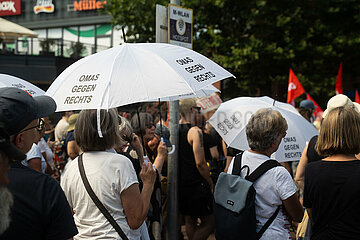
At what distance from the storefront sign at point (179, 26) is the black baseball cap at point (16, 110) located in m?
2.91

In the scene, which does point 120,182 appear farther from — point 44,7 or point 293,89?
point 44,7

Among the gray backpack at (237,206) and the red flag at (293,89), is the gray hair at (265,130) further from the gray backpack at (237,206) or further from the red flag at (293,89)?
the red flag at (293,89)

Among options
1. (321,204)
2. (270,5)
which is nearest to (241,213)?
(321,204)

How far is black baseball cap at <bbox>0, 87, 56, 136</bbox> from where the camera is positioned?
1801mm

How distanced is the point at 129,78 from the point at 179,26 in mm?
1915

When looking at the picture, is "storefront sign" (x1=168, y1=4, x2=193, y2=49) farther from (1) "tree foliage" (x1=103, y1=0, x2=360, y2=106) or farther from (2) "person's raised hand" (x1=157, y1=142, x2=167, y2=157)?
(1) "tree foliage" (x1=103, y1=0, x2=360, y2=106)

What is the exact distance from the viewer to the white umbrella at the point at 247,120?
14.1 ft

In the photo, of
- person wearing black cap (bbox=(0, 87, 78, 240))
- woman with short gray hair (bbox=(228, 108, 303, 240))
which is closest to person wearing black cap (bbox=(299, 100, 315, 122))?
woman with short gray hair (bbox=(228, 108, 303, 240))

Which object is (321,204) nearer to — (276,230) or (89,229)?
(276,230)

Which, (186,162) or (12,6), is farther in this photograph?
(12,6)

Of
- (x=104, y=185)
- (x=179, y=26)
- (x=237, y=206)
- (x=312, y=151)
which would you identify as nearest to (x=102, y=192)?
(x=104, y=185)

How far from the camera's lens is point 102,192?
9.21ft


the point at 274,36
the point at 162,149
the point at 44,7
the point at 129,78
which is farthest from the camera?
the point at 44,7

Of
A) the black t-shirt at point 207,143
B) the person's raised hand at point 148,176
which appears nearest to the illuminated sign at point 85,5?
the black t-shirt at point 207,143
